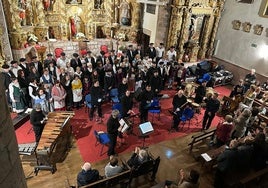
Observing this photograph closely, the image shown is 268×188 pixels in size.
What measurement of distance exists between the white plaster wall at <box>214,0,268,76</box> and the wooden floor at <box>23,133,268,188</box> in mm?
6757

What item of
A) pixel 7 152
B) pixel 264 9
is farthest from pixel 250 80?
pixel 7 152

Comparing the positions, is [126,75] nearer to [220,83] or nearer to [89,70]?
[89,70]

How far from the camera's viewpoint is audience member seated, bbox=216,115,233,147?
245 inches

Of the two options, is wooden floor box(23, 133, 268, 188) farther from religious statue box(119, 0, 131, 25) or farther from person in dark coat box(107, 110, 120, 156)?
religious statue box(119, 0, 131, 25)

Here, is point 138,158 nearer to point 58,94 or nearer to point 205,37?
point 58,94

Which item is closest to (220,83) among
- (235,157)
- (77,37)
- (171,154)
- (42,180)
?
(171,154)

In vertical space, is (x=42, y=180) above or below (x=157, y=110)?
below

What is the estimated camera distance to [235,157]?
17.0 ft

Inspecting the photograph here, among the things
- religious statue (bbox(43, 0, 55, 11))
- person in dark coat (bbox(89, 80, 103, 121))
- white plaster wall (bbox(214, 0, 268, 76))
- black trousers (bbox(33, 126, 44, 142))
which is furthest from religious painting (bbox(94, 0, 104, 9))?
black trousers (bbox(33, 126, 44, 142))

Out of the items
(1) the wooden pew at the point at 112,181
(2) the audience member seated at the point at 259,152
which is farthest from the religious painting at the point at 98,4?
(2) the audience member seated at the point at 259,152

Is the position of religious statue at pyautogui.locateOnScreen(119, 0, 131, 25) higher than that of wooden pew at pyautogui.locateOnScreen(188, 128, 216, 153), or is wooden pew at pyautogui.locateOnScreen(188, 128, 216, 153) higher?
religious statue at pyautogui.locateOnScreen(119, 0, 131, 25)

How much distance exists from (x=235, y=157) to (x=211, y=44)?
9974 millimetres

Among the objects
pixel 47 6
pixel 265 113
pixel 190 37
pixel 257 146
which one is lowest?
pixel 265 113

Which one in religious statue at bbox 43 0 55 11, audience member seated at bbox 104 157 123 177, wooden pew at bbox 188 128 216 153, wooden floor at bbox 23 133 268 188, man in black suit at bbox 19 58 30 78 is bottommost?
wooden floor at bbox 23 133 268 188
